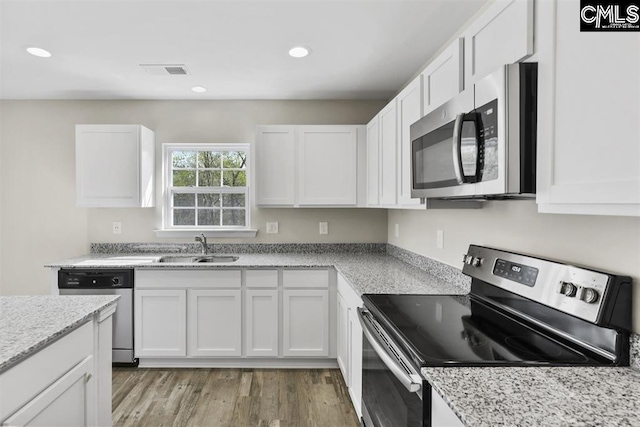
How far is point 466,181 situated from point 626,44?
597mm

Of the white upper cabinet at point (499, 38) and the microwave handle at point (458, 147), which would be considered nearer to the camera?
the white upper cabinet at point (499, 38)

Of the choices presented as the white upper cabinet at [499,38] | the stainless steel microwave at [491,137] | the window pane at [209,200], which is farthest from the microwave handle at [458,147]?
the window pane at [209,200]

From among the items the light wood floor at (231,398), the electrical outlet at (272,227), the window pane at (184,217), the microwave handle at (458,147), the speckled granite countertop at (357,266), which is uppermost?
the microwave handle at (458,147)

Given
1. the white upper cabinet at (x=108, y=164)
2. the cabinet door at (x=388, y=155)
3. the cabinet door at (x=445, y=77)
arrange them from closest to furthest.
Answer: the cabinet door at (x=445, y=77) → the cabinet door at (x=388, y=155) → the white upper cabinet at (x=108, y=164)

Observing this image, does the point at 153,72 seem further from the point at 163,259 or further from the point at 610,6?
the point at 610,6

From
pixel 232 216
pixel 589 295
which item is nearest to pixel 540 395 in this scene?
pixel 589 295

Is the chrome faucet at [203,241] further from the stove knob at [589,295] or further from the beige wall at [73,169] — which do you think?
the stove knob at [589,295]

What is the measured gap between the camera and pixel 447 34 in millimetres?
2295

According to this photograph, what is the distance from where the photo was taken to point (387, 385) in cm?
151

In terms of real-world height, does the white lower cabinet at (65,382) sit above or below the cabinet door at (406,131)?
below

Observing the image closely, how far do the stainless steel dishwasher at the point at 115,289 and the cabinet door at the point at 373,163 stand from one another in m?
2.08

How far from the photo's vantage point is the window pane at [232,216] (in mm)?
3838

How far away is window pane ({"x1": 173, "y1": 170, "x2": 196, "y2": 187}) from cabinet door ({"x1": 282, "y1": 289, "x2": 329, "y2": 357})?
5.29 ft

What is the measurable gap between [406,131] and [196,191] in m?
2.37
